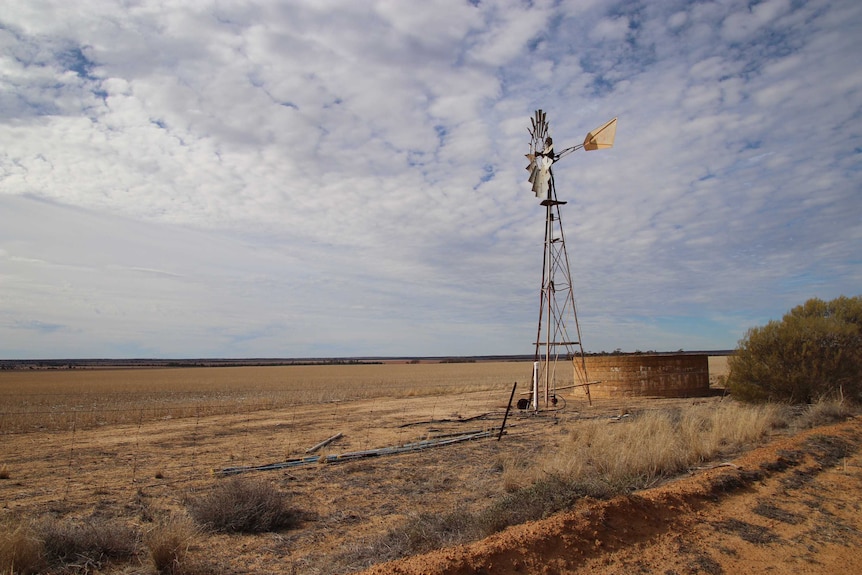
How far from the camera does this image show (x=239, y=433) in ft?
52.5

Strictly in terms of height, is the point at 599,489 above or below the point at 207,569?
above

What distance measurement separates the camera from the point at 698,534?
6.03 m

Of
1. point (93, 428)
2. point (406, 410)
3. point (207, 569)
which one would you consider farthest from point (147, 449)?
point (406, 410)

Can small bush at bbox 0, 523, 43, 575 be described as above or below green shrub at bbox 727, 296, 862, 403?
below

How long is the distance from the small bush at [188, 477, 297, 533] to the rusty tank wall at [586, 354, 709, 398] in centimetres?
1738

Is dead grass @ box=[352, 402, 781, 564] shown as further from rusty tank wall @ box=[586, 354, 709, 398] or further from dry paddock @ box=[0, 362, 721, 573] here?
rusty tank wall @ box=[586, 354, 709, 398]

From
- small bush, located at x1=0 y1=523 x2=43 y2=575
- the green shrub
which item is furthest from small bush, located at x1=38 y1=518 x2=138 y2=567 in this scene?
the green shrub

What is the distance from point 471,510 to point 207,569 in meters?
3.29

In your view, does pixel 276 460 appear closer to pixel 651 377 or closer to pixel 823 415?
pixel 823 415

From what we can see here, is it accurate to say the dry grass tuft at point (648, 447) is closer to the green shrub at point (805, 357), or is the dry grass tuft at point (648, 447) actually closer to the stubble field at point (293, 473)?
the stubble field at point (293, 473)

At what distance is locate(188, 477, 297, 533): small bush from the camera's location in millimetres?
7051

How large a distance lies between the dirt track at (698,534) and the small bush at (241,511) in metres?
2.71

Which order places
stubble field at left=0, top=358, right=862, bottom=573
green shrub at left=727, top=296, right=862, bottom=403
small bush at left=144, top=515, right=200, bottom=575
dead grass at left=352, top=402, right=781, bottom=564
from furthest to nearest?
1. green shrub at left=727, top=296, right=862, bottom=403
2. stubble field at left=0, top=358, right=862, bottom=573
3. dead grass at left=352, top=402, right=781, bottom=564
4. small bush at left=144, top=515, right=200, bottom=575

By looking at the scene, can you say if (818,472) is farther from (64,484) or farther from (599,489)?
(64,484)
